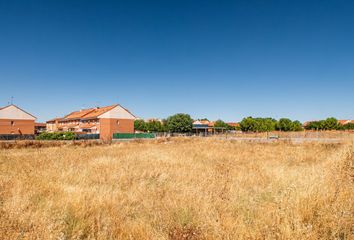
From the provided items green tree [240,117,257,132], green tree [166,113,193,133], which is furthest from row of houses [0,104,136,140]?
green tree [240,117,257,132]

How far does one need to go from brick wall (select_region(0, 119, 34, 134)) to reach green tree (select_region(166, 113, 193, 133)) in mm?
40543

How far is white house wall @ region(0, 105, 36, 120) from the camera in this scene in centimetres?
5231

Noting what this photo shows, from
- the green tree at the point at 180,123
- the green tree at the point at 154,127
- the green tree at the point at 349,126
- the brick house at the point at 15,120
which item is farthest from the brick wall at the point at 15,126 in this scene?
the green tree at the point at 349,126

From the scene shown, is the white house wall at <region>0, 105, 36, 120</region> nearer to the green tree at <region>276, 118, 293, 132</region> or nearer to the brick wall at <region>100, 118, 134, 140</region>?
the brick wall at <region>100, 118, 134, 140</region>

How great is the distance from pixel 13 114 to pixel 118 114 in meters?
23.5

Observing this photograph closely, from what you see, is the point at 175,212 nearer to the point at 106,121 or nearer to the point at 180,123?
the point at 106,121

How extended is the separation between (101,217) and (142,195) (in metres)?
1.75

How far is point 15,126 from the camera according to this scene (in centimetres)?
5425

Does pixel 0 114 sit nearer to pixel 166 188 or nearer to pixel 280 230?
pixel 166 188

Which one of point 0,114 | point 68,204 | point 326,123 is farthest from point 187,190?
point 326,123

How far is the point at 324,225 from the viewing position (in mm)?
3531

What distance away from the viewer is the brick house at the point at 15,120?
52.3m

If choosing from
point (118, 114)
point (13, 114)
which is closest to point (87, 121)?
point (118, 114)

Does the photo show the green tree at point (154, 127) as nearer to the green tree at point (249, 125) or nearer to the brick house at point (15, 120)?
the green tree at point (249, 125)
